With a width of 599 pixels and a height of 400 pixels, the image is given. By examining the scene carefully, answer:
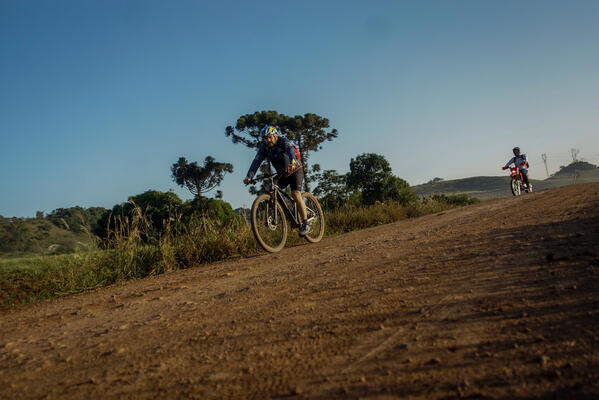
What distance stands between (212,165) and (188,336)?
1687 inches

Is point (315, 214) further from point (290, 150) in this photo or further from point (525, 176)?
point (525, 176)

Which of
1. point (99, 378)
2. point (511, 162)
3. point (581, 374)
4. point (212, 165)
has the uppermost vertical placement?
point (212, 165)

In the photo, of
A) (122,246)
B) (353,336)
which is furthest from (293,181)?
(353,336)

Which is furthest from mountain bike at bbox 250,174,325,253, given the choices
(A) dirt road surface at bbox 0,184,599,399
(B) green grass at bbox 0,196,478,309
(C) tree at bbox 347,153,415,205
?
(C) tree at bbox 347,153,415,205

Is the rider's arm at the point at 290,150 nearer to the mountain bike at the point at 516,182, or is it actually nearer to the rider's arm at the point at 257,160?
the rider's arm at the point at 257,160

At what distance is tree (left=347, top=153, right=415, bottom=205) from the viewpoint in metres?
26.6

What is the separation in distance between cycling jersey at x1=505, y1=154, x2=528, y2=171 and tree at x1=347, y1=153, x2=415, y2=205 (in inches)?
315

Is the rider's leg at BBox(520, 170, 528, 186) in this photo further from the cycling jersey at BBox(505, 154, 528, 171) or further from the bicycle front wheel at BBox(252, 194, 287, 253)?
the bicycle front wheel at BBox(252, 194, 287, 253)

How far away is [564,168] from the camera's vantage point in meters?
112

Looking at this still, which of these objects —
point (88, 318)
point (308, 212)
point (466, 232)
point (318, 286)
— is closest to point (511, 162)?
point (308, 212)

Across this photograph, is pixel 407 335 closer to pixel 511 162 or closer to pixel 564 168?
pixel 511 162

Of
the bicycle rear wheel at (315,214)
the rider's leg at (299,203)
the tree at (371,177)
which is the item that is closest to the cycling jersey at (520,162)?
the tree at (371,177)

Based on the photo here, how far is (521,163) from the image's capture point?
61.8 feet

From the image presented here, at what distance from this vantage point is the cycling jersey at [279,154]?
7449 millimetres
